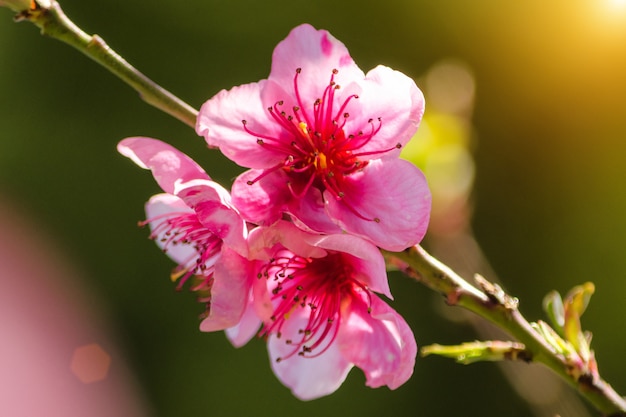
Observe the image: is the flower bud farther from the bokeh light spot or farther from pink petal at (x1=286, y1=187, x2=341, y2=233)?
the bokeh light spot

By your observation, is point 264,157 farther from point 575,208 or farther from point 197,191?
point 575,208

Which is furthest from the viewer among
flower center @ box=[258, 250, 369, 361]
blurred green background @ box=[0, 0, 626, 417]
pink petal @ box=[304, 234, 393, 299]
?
blurred green background @ box=[0, 0, 626, 417]

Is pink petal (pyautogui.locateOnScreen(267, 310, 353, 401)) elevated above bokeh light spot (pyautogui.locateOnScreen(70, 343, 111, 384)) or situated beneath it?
elevated above

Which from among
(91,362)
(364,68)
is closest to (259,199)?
(364,68)

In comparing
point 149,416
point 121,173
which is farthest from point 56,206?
point 149,416

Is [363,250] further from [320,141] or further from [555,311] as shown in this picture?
[555,311]

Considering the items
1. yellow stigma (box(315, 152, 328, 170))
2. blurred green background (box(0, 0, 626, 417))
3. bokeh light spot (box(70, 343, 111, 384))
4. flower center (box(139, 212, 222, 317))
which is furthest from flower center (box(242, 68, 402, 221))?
bokeh light spot (box(70, 343, 111, 384))

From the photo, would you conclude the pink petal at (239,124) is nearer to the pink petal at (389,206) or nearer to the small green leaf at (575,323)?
the pink petal at (389,206)

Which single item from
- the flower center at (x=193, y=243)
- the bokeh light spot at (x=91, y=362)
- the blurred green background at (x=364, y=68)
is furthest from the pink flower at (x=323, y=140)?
the bokeh light spot at (x=91, y=362)
